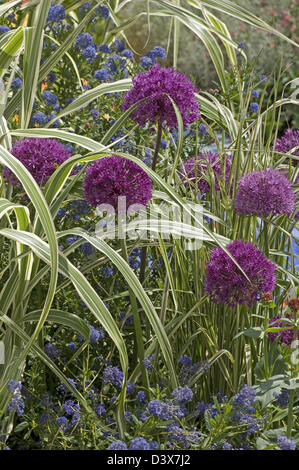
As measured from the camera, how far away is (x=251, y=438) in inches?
66.0

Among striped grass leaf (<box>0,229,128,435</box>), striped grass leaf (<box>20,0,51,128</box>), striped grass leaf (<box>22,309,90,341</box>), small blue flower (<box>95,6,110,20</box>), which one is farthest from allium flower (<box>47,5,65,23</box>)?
striped grass leaf (<box>22,309,90,341</box>)

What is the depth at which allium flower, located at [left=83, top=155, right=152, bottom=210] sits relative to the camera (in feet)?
4.90

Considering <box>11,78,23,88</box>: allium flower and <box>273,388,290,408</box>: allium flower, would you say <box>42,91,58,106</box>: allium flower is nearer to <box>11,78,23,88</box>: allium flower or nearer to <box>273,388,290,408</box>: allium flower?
<box>11,78,23,88</box>: allium flower

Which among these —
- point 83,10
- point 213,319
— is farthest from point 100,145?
point 83,10

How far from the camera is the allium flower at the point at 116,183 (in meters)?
1.49

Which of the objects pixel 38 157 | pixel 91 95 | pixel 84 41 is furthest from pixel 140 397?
pixel 84 41

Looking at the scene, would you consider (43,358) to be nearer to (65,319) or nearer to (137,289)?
(65,319)

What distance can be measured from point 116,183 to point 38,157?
29 centimetres

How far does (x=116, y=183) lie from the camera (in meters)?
1.48

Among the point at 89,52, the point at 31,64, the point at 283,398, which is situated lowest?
the point at 283,398

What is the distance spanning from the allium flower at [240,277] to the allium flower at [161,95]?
1.25 feet

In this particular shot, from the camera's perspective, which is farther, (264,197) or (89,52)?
(89,52)
